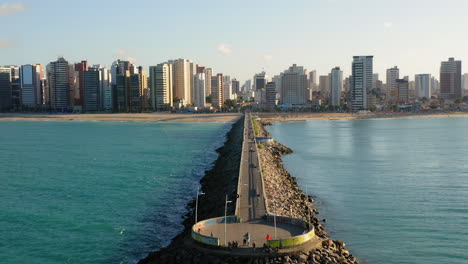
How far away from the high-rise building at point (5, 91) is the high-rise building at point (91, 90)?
95.7 ft

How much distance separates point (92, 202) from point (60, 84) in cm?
13689

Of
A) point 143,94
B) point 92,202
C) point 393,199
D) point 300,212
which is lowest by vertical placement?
point 92,202

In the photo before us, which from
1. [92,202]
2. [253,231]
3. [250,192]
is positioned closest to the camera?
[253,231]

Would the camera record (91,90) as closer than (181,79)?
Yes

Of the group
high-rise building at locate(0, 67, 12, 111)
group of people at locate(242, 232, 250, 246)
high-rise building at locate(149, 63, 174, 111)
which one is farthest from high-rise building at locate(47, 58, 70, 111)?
group of people at locate(242, 232, 250, 246)

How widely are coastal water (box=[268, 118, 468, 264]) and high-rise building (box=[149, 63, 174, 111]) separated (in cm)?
10245

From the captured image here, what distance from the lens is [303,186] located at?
102 feet

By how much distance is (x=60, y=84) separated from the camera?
154125mm

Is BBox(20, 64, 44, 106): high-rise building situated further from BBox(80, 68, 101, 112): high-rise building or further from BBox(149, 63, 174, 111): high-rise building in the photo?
BBox(149, 63, 174, 111): high-rise building

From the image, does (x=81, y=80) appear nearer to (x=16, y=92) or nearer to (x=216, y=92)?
(x=16, y=92)

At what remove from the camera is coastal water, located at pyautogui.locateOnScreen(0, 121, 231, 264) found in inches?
754

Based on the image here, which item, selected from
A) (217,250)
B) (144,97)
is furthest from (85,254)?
(144,97)

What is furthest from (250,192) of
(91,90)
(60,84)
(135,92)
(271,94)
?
(271,94)

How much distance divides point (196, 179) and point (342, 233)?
51.4 feet
